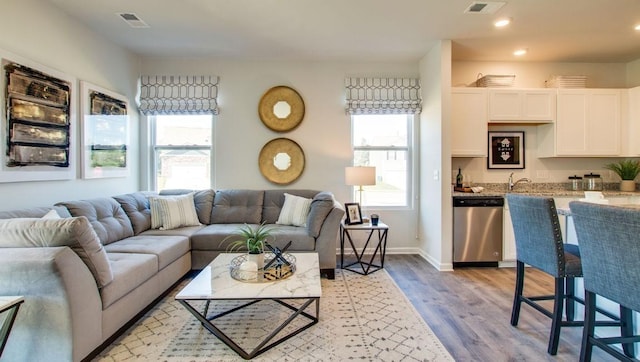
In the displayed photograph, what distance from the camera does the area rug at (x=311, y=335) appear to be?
2.08 metres

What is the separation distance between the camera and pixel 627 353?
1.97m

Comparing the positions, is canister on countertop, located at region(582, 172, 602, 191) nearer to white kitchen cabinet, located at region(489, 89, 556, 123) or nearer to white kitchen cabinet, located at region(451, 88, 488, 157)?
white kitchen cabinet, located at region(489, 89, 556, 123)

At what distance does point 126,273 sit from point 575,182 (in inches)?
214

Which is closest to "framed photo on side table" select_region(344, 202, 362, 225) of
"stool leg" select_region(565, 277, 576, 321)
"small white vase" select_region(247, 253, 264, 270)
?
"small white vase" select_region(247, 253, 264, 270)

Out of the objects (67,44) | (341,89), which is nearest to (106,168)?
(67,44)

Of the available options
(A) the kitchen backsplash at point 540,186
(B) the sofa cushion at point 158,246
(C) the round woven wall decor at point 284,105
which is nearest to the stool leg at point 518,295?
(A) the kitchen backsplash at point 540,186

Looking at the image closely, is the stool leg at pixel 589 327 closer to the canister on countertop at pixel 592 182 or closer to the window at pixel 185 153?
the canister on countertop at pixel 592 182

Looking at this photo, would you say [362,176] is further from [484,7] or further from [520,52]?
[520,52]

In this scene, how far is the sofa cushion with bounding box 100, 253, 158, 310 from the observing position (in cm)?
211

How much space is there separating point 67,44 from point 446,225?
14.8ft

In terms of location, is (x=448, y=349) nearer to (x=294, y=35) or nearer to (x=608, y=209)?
(x=608, y=209)

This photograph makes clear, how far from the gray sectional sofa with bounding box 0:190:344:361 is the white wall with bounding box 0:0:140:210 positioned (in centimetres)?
33

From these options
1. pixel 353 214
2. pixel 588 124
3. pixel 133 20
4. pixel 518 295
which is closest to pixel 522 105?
pixel 588 124

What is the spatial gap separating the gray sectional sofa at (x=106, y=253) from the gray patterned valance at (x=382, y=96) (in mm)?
1529
